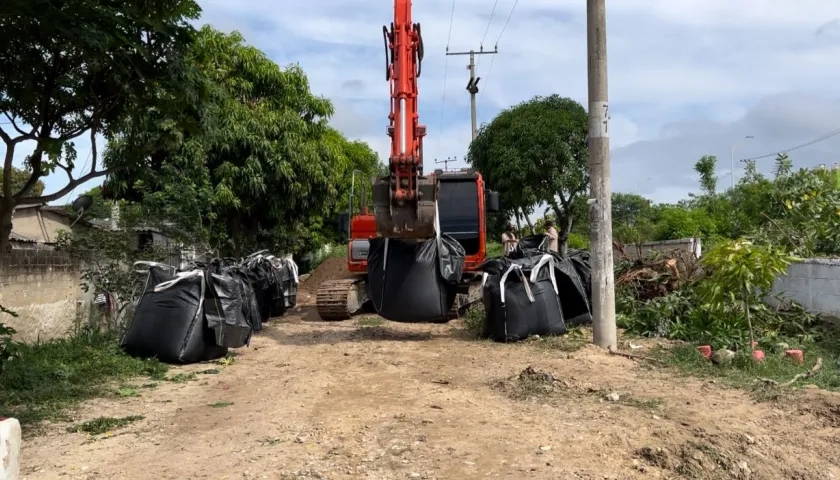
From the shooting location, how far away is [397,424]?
5078 millimetres

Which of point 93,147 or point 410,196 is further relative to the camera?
point 410,196

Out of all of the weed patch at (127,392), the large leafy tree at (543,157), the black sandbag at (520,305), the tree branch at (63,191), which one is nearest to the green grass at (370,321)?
the black sandbag at (520,305)

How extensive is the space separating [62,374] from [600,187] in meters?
5.71

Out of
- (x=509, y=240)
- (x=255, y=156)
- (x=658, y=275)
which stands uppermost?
(x=255, y=156)

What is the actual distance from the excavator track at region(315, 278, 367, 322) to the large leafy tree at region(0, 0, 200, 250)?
5768 millimetres

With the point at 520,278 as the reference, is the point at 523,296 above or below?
below

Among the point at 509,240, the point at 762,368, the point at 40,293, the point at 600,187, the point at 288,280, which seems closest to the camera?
the point at 762,368

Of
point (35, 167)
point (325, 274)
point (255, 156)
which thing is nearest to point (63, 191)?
point (35, 167)

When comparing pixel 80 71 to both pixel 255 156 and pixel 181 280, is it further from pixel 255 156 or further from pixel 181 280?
pixel 255 156

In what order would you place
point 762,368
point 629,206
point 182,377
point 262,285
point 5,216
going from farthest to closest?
point 629,206, point 262,285, point 182,377, point 762,368, point 5,216

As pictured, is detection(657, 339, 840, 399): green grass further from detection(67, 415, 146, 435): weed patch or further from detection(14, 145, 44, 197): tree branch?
detection(14, 145, 44, 197): tree branch

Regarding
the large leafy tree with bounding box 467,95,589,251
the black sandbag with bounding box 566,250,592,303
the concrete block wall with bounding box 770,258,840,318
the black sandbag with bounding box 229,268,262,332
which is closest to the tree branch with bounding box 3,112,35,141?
the black sandbag with bounding box 229,268,262,332

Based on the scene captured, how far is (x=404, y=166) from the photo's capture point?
9.06 m

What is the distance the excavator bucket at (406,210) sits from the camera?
909 centimetres
